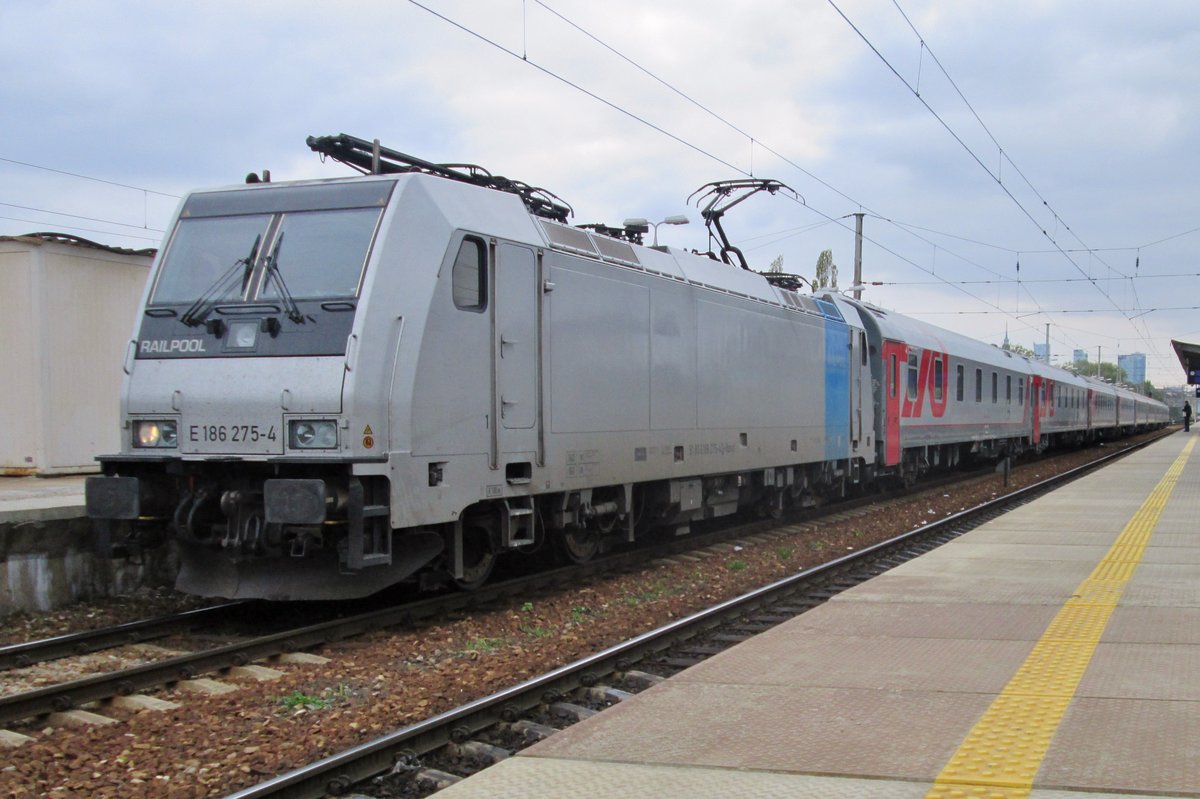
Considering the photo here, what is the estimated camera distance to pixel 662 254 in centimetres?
1191

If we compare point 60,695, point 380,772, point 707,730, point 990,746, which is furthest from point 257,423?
point 990,746

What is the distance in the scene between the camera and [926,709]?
5391mm

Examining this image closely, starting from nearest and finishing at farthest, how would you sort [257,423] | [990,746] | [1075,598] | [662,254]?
1. [990,746]
2. [257,423]
3. [1075,598]
4. [662,254]

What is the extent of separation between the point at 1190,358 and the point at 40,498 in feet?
176

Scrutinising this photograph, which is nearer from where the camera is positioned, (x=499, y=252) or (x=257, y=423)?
(x=257, y=423)

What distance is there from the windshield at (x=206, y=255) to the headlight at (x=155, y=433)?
37.9 inches

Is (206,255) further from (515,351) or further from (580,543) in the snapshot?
(580,543)

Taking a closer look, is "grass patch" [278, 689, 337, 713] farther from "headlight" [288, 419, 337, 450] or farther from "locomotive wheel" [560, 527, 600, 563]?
"locomotive wheel" [560, 527, 600, 563]

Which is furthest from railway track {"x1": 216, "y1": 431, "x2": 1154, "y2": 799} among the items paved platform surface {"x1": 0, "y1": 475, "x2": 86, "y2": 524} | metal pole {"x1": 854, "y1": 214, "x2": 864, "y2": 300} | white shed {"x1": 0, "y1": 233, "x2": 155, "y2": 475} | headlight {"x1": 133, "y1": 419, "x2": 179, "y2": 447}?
metal pole {"x1": 854, "y1": 214, "x2": 864, "y2": 300}

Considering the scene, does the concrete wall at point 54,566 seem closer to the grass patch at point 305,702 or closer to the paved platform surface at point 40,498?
the paved platform surface at point 40,498

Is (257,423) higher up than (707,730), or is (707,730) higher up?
(257,423)

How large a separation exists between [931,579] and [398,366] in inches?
206

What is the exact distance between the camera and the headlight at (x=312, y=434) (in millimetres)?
7395

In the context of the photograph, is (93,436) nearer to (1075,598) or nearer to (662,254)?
(662,254)
